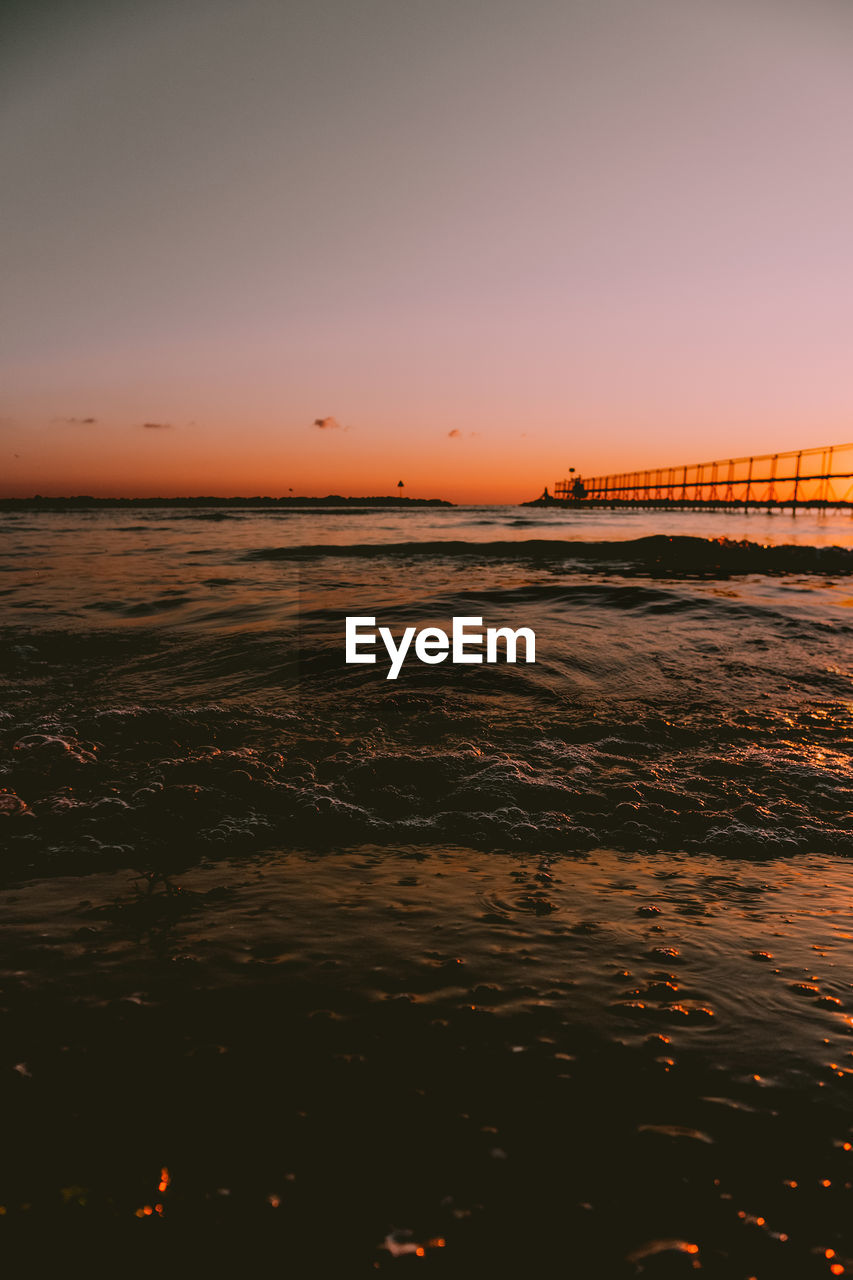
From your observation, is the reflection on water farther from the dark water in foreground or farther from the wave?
the wave

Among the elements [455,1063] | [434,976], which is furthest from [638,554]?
[455,1063]

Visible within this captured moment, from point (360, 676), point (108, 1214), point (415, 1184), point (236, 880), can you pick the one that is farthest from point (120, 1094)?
point (360, 676)

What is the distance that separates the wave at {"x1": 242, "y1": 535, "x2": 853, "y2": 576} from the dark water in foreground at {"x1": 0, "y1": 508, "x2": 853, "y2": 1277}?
36.9 feet

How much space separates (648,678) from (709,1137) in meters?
4.46

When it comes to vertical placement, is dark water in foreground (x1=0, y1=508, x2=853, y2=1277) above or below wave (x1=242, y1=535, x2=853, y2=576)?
below

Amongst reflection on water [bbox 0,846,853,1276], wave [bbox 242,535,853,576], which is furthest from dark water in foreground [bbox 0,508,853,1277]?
wave [bbox 242,535,853,576]

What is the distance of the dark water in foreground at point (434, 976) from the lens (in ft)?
3.98

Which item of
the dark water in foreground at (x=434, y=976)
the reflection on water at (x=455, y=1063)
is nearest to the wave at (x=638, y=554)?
the dark water in foreground at (x=434, y=976)

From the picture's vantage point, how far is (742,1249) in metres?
1.15

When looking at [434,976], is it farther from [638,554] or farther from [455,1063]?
[638,554]

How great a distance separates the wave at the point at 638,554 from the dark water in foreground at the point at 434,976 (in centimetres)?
1125

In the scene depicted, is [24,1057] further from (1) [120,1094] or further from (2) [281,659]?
(2) [281,659]

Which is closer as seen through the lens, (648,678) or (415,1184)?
(415,1184)

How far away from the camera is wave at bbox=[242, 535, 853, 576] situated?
1541cm
